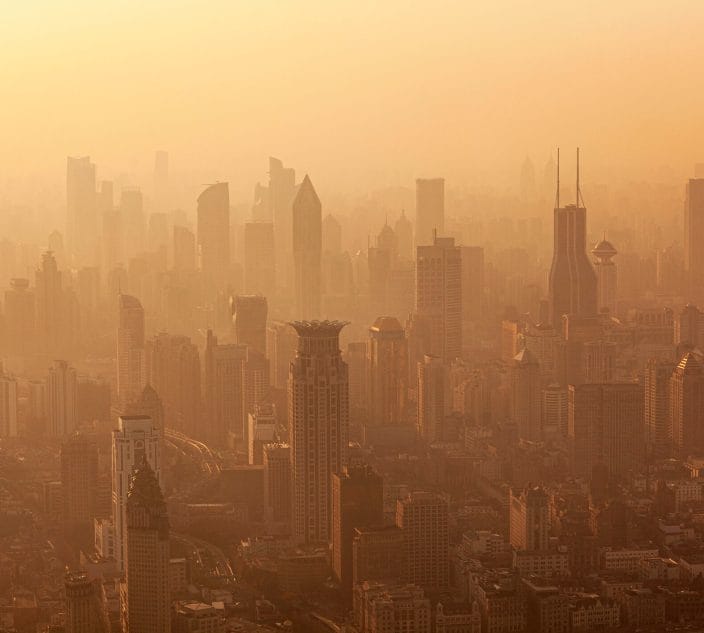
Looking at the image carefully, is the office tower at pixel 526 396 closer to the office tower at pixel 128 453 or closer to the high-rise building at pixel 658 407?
the high-rise building at pixel 658 407

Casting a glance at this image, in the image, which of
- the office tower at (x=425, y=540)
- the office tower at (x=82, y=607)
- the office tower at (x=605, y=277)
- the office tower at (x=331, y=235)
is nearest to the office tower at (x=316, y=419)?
the office tower at (x=425, y=540)

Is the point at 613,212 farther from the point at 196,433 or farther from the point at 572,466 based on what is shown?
the point at 196,433

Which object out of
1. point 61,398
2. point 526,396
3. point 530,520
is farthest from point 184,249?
point 530,520

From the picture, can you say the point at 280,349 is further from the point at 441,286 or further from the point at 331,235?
the point at 441,286

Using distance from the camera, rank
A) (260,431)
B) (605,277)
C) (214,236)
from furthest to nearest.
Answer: (605,277)
(214,236)
(260,431)

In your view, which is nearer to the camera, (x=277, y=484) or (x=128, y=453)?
(x=128, y=453)

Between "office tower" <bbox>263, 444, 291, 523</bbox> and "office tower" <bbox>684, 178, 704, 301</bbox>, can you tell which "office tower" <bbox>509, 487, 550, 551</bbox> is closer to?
"office tower" <bbox>263, 444, 291, 523</bbox>

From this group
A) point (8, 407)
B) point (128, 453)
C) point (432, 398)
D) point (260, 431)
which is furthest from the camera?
point (432, 398)
